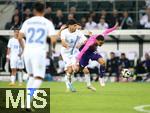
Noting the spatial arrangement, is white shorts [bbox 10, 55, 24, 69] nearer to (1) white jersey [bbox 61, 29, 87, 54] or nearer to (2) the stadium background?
(2) the stadium background

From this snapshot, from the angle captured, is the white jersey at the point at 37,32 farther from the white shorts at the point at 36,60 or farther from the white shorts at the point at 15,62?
the white shorts at the point at 15,62

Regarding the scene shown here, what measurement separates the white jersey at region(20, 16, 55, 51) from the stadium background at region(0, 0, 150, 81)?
18802 mm

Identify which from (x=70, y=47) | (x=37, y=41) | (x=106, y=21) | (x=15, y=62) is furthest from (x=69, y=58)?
(x=106, y=21)

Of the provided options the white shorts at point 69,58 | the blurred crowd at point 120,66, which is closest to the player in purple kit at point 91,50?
the white shorts at point 69,58

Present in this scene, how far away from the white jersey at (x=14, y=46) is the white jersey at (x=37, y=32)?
13.9 meters

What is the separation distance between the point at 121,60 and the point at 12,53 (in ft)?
23.6

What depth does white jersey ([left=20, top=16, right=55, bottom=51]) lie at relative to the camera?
39.8ft

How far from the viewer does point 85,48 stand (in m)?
20.0

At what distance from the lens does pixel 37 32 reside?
476 inches

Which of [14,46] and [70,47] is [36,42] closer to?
[70,47]

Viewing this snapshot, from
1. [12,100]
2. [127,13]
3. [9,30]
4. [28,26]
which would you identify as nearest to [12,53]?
[9,30]

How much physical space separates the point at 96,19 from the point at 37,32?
20219 millimetres

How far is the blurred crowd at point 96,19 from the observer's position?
31.5 metres

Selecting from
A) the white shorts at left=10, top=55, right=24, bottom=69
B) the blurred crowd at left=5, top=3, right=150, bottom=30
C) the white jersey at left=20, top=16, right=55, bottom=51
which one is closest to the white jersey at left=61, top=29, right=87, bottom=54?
the white shorts at left=10, top=55, right=24, bottom=69
